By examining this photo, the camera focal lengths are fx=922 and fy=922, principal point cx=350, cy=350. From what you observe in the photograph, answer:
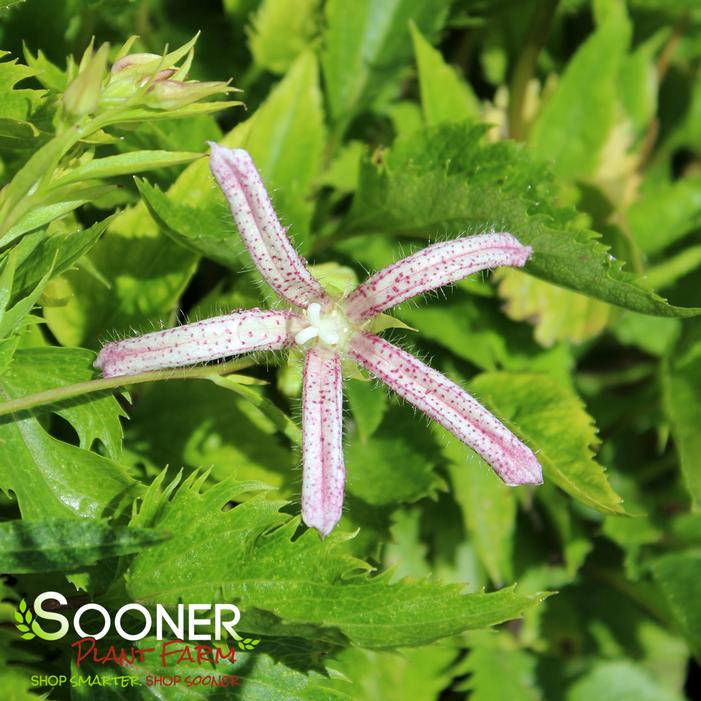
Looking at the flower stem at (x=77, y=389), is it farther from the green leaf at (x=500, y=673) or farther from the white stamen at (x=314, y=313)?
the green leaf at (x=500, y=673)

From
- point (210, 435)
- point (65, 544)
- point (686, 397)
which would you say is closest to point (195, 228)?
point (210, 435)

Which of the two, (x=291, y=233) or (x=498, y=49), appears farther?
(x=498, y=49)

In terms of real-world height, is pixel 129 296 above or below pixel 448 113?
below

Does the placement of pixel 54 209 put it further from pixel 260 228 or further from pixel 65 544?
pixel 65 544

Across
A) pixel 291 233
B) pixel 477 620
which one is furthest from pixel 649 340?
pixel 477 620

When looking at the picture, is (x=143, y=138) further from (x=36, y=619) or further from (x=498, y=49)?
(x=498, y=49)

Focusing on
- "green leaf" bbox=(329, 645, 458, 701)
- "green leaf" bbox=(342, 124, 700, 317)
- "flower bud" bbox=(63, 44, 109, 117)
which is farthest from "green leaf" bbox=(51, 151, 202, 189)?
"green leaf" bbox=(329, 645, 458, 701)

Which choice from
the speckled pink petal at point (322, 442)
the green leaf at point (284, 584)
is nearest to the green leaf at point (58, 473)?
the green leaf at point (284, 584)
